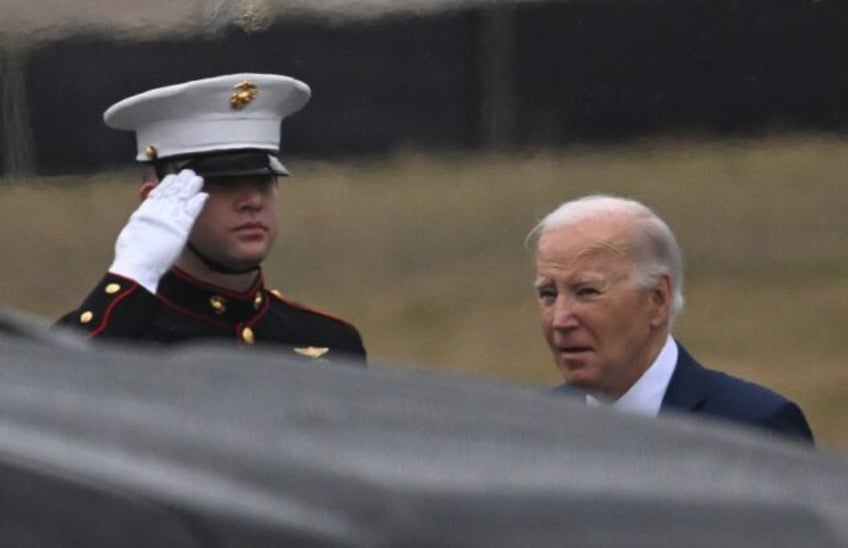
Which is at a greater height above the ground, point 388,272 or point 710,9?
point 710,9

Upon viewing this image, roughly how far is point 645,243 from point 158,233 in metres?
0.98

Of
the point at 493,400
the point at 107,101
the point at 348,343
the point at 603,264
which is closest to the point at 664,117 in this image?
the point at 107,101

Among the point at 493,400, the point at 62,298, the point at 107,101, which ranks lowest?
the point at 62,298

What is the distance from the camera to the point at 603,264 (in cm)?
361

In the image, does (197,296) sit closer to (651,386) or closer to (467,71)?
(651,386)

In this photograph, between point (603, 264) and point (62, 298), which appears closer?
point (603, 264)

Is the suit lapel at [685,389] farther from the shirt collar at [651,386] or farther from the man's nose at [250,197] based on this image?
the man's nose at [250,197]

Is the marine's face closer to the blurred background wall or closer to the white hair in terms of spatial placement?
the white hair

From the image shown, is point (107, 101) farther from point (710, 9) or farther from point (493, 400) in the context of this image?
point (493, 400)

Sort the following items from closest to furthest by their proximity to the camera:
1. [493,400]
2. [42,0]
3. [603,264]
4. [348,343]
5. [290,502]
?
[290,502] < [493,400] < [603,264] < [348,343] < [42,0]

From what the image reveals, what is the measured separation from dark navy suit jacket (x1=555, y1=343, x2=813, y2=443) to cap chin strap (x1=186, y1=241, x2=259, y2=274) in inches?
34.9

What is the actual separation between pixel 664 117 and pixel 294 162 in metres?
1.03

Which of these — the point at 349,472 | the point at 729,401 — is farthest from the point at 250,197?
the point at 349,472

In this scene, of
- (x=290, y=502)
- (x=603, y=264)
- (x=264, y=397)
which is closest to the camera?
(x=290, y=502)
